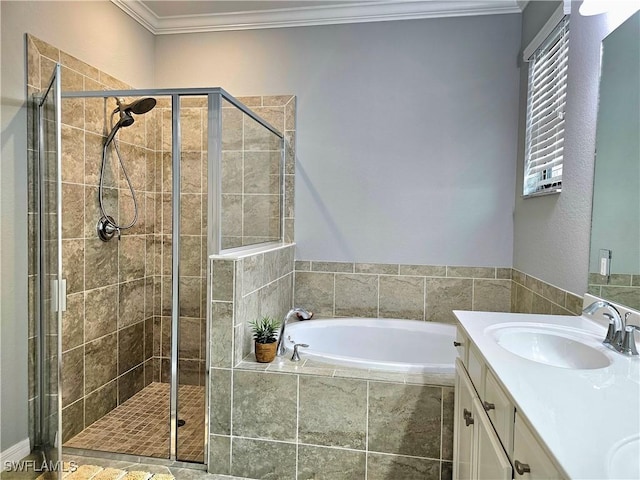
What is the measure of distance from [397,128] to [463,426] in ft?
6.78

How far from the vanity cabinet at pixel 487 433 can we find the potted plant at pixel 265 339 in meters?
0.92

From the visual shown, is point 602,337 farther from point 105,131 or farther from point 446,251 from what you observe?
point 105,131

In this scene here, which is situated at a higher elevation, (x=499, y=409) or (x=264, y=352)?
(x=499, y=409)

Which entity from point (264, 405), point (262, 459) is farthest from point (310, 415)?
point (262, 459)

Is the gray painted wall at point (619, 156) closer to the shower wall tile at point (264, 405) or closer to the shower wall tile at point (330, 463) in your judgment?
the shower wall tile at point (330, 463)

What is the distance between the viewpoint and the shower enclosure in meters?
2.06

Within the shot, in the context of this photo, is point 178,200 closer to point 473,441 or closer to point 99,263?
point 99,263

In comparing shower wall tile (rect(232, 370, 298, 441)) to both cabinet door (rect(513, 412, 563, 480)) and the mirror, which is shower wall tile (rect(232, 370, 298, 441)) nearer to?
cabinet door (rect(513, 412, 563, 480))

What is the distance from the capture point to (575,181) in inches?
76.1

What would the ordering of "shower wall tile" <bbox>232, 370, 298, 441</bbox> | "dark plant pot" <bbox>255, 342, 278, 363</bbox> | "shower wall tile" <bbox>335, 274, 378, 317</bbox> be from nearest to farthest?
"shower wall tile" <bbox>232, 370, 298, 441</bbox> < "dark plant pot" <bbox>255, 342, 278, 363</bbox> < "shower wall tile" <bbox>335, 274, 378, 317</bbox>

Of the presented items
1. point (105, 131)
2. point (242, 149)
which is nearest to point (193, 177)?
point (242, 149)

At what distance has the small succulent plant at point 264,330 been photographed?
2174 millimetres

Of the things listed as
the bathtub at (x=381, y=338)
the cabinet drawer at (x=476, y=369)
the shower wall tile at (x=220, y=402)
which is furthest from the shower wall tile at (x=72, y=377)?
the cabinet drawer at (x=476, y=369)

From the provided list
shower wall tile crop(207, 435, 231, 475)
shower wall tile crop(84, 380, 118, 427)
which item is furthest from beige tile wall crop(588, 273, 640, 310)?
shower wall tile crop(84, 380, 118, 427)
